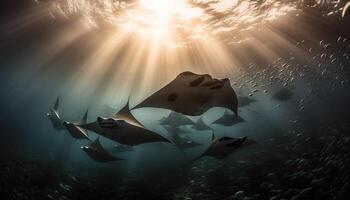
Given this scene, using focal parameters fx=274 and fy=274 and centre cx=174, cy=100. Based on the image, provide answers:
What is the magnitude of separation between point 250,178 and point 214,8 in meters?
8.99

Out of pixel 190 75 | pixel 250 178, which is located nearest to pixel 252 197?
pixel 250 178

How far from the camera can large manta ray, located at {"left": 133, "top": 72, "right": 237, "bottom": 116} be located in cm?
486

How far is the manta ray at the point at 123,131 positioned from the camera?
16.6ft

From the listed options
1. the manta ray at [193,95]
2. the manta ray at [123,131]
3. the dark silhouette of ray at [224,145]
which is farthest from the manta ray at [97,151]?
the dark silhouette of ray at [224,145]

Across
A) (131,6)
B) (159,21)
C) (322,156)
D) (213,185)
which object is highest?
(131,6)

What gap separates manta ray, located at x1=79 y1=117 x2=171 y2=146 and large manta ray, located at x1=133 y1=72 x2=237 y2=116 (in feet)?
1.53

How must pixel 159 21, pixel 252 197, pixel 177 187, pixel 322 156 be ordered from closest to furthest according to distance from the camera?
pixel 252 197
pixel 322 156
pixel 177 187
pixel 159 21

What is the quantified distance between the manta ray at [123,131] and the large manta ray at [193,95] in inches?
18.3

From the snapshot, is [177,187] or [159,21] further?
[159,21]

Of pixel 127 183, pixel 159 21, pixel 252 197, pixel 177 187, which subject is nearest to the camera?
pixel 252 197

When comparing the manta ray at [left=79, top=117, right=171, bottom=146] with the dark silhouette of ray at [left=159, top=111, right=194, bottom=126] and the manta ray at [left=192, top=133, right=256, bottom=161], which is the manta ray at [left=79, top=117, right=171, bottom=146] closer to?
the manta ray at [left=192, top=133, right=256, bottom=161]

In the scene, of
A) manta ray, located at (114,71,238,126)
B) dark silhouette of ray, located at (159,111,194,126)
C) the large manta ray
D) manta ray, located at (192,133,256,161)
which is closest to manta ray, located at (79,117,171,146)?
manta ray, located at (114,71,238,126)

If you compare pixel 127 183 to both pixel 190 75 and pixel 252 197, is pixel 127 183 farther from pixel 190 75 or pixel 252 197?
pixel 190 75

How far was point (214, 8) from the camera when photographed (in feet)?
48.7
